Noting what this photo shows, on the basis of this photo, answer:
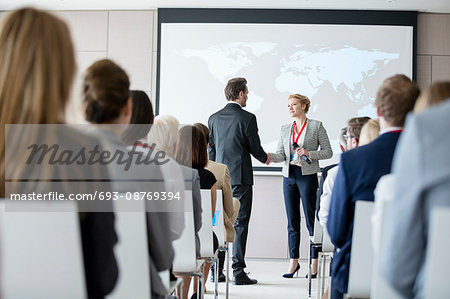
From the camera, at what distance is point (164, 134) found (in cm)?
293

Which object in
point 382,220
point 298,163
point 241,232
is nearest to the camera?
point 382,220

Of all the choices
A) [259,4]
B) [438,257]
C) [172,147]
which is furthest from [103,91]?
[259,4]

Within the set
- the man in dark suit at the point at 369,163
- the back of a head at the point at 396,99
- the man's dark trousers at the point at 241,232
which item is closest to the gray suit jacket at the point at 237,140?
the man's dark trousers at the point at 241,232

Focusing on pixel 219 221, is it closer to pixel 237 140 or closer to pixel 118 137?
pixel 237 140

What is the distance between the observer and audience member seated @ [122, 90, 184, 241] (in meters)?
2.15

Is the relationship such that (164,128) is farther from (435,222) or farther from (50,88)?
(435,222)

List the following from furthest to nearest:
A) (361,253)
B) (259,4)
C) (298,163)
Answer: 1. (259,4)
2. (298,163)
3. (361,253)

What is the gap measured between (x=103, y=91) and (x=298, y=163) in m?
3.52

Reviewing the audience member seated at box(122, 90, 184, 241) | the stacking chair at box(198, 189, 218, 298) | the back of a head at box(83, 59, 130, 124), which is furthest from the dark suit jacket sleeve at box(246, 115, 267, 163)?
the back of a head at box(83, 59, 130, 124)

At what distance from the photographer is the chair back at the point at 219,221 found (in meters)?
3.57

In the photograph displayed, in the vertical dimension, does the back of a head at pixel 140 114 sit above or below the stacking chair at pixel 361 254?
above

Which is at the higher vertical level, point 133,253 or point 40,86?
point 40,86

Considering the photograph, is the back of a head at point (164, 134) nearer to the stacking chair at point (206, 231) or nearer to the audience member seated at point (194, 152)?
the audience member seated at point (194, 152)

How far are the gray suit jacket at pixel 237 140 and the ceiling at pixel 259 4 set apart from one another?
72.8 inches
